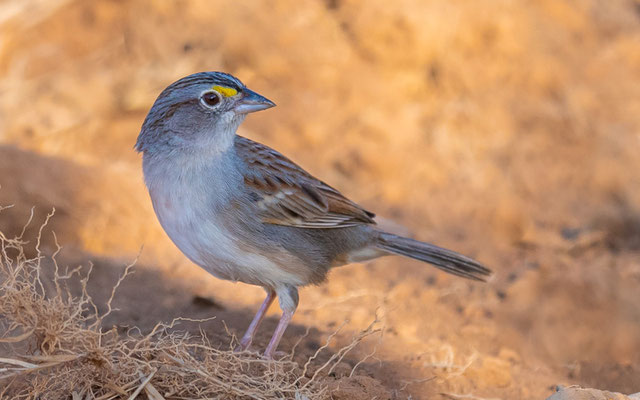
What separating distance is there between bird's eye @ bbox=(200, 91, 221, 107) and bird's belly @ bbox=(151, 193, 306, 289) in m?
0.65

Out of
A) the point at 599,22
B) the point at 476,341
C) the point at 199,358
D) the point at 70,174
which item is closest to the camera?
the point at 199,358

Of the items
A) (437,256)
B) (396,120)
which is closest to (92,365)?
(437,256)

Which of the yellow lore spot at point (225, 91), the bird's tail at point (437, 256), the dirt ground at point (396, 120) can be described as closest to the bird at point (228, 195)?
the yellow lore spot at point (225, 91)

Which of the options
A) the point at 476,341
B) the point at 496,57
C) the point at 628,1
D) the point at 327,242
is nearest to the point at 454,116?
the point at 496,57

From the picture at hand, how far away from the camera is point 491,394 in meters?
4.85

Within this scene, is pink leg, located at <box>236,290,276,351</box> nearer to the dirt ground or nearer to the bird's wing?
the bird's wing

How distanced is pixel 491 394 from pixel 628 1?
6445 mm

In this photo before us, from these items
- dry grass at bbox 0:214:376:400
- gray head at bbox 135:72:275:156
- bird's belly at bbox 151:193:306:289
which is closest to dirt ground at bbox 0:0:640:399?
bird's belly at bbox 151:193:306:289

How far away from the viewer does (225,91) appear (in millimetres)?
4512

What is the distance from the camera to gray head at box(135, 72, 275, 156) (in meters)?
4.47

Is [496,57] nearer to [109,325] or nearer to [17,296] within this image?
[109,325]

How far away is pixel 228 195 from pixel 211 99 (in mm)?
622

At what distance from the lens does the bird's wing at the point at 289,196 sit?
4594 millimetres

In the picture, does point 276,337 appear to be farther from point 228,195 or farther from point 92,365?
point 92,365
